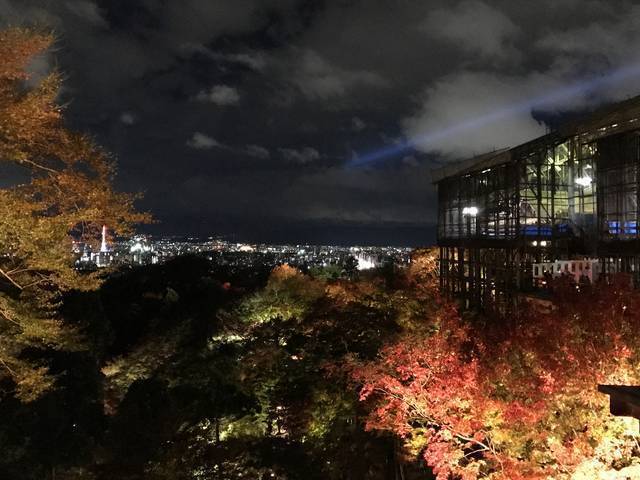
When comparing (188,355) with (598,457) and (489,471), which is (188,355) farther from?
(598,457)

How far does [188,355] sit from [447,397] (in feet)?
27.8

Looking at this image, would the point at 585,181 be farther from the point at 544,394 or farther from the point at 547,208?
the point at 544,394

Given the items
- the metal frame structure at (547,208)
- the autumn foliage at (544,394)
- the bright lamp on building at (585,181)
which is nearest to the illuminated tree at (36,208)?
the autumn foliage at (544,394)

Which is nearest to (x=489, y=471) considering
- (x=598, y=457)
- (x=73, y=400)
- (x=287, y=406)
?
(x=598, y=457)

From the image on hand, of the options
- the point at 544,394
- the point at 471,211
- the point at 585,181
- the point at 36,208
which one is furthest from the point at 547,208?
the point at 36,208

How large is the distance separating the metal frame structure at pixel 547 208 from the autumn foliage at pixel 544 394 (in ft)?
26.6

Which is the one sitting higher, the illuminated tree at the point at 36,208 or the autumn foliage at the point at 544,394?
the illuminated tree at the point at 36,208

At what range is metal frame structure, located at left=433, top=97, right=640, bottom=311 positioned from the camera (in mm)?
15102

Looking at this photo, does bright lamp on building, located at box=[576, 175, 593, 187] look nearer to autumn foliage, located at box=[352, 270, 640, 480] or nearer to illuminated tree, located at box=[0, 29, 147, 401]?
autumn foliage, located at box=[352, 270, 640, 480]

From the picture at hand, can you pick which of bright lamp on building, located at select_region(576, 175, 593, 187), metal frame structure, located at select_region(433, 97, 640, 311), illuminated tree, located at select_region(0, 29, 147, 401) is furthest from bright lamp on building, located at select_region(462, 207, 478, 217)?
illuminated tree, located at select_region(0, 29, 147, 401)

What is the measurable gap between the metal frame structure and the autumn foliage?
8105mm

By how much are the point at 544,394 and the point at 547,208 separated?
43.7ft

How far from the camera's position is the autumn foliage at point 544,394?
639 cm

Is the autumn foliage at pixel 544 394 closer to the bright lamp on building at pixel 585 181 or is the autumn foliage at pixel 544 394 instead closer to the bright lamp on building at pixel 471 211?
the bright lamp on building at pixel 585 181
